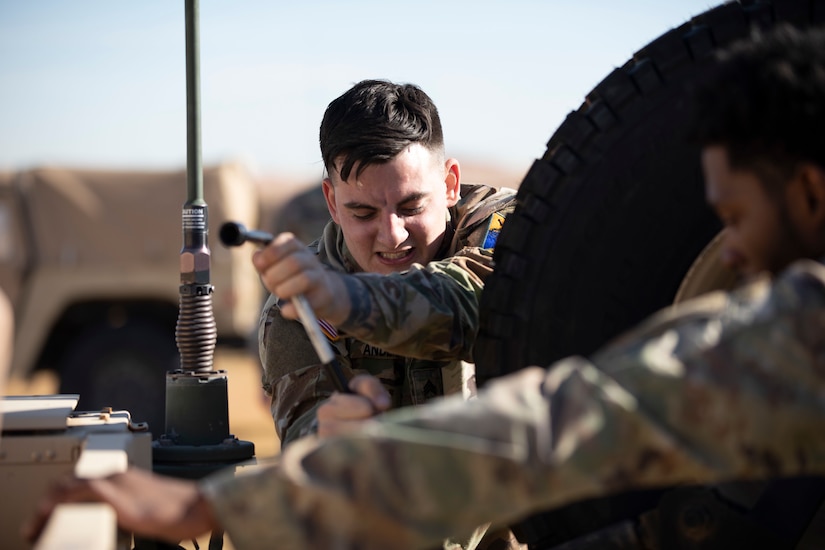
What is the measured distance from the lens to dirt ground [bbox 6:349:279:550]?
1061 cm

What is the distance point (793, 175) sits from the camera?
154cm

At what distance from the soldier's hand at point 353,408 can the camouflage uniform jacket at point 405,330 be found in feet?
1.13

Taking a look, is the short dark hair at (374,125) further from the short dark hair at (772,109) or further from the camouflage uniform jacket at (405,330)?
the short dark hair at (772,109)

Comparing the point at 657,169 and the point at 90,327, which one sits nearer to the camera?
the point at 657,169

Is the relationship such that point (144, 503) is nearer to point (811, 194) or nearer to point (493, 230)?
point (811, 194)

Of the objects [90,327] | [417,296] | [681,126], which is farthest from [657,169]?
[90,327]

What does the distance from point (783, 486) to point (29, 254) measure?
9057 millimetres

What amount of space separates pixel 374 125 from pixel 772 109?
158cm

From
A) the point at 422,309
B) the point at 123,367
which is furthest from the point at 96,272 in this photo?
the point at 422,309

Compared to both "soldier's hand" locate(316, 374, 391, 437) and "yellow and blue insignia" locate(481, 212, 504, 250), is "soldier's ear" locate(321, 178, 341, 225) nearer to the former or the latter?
"yellow and blue insignia" locate(481, 212, 504, 250)

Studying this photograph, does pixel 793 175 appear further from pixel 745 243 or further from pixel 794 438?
pixel 794 438

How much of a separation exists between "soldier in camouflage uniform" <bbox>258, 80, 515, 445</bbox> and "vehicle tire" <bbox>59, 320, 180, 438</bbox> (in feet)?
21.5

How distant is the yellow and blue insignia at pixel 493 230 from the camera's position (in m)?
2.80

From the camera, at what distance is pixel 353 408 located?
1.99 metres
